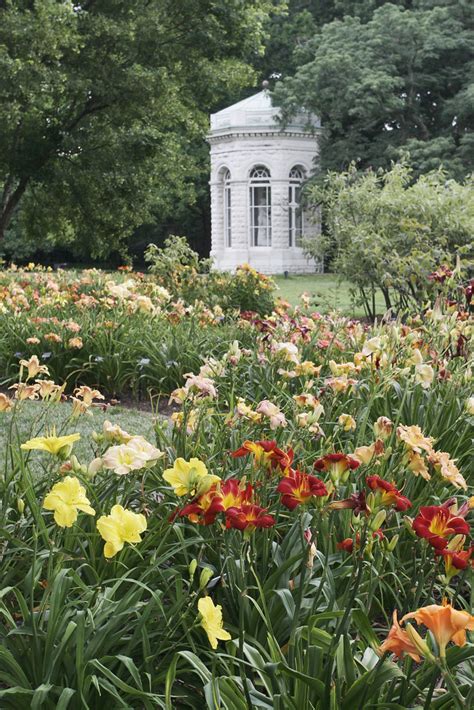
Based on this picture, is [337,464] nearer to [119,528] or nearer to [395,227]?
[119,528]

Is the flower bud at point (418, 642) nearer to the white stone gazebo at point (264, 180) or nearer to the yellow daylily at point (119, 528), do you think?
the yellow daylily at point (119, 528)

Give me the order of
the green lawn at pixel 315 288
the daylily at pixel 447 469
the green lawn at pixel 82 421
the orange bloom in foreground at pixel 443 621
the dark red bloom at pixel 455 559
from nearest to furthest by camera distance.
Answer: the orange bloom in foreground at pixel 443 621 → the dark red bloom at pixel 455 559 → the daylily at pixel 447 469 → the green lawn at pixel 82 421 → the green lawn at pixel 315 288

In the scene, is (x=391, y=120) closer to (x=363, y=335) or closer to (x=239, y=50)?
(x=239, y=50)

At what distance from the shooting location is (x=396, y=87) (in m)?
26.8

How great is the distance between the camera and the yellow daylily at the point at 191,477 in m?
1.80

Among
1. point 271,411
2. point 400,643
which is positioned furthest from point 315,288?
point 400,643

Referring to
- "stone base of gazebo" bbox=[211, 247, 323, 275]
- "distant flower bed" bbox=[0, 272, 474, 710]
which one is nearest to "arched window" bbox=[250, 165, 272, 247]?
"stone base of gazebo" bbox=[211, 247, 323, 275]

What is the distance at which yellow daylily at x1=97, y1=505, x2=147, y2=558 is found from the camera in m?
1.74

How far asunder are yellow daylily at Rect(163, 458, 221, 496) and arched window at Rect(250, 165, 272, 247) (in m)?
26.9

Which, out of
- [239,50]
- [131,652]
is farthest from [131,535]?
[239,50]

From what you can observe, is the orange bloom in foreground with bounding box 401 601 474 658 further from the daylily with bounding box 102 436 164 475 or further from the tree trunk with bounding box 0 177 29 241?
the tree trunk with bounding box 0 177 29 241

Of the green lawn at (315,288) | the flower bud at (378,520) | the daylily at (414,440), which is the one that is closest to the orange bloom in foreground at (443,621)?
the flower bud at (378,520)

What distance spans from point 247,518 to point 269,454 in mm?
277

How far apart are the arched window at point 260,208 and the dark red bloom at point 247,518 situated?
88.7 ft
